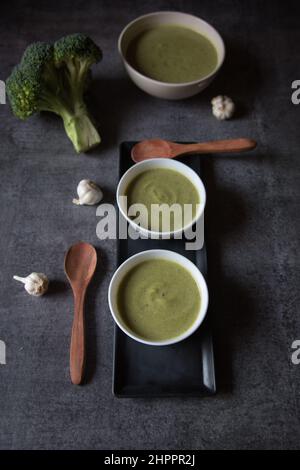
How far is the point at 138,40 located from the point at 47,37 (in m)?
0.41

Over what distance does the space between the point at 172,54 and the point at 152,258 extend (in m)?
0.93

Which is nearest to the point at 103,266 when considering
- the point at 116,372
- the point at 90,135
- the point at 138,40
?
the point at 116,372

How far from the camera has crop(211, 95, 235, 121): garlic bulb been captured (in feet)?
5.76

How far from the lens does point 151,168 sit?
1.55m

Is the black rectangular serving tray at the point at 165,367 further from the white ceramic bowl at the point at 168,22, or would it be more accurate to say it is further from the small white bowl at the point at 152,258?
the white ceramic bowl at the point at 168,22

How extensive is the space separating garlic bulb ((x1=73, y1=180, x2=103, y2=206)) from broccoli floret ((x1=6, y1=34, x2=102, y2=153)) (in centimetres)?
19

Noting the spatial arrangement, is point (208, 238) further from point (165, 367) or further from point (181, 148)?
point (165, 367)

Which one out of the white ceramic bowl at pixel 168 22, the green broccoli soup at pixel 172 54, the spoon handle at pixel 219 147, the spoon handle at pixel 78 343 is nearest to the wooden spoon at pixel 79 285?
the spoon handle at pixel 78 343

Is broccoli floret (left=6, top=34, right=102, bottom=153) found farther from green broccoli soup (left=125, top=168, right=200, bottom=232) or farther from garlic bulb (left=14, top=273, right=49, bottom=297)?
garlic bulb (left=14, top=273, right=49, bottom=297)

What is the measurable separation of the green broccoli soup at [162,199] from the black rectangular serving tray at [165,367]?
34cm

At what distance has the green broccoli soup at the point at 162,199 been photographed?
146 cm
